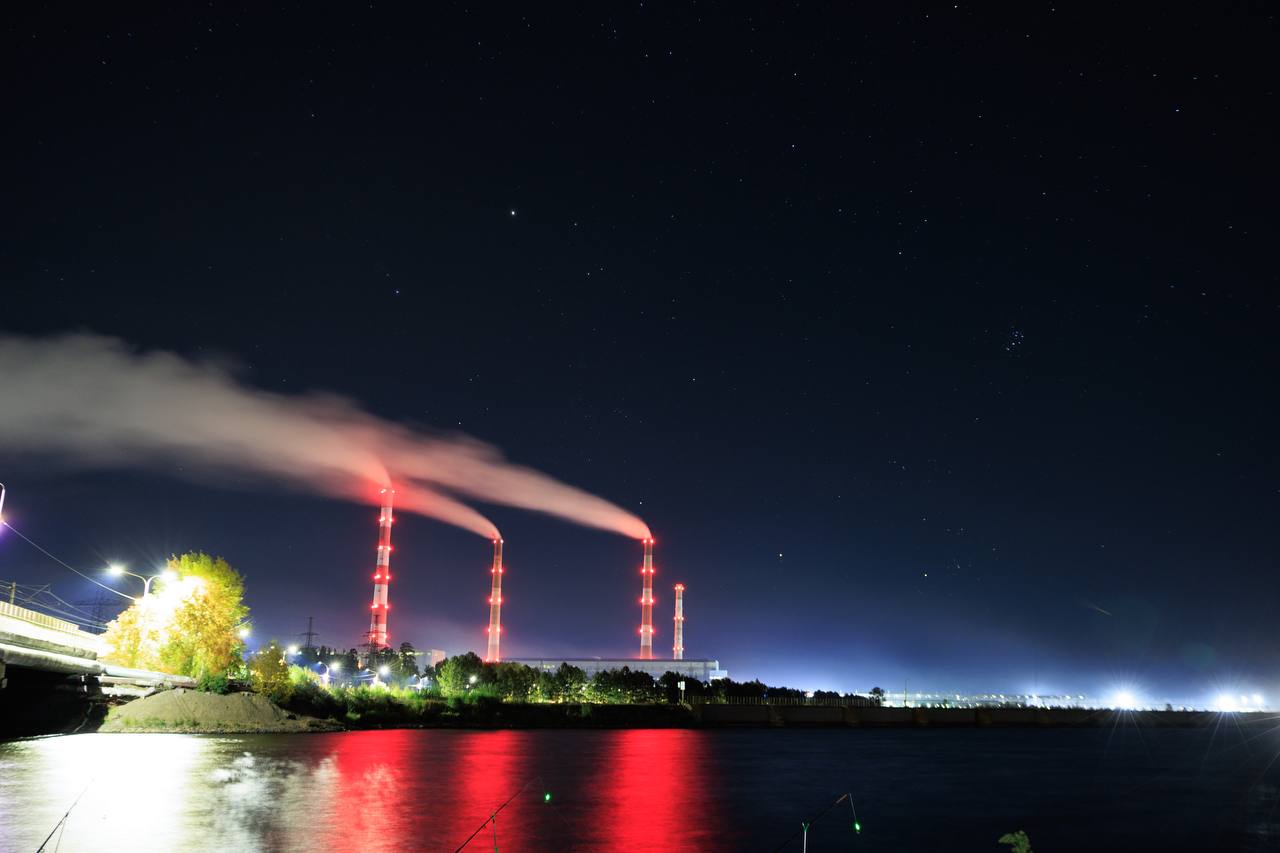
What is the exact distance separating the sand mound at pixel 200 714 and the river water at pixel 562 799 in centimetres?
503

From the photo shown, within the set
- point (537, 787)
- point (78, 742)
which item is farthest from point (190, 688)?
point (537, 787)

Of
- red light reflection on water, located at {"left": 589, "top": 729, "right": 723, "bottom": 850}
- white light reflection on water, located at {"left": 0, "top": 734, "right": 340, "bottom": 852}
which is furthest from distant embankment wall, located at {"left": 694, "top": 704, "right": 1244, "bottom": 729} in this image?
white light reflection on water, located at {"left": 0, "top": 734, "right": 340, "bottom": 852}

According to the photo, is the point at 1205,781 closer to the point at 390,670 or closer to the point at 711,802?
the point at 711,802

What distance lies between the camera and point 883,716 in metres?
166

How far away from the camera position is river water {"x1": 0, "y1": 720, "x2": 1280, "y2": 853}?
2502 cm

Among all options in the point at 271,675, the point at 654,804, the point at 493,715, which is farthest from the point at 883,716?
the point at 654,804

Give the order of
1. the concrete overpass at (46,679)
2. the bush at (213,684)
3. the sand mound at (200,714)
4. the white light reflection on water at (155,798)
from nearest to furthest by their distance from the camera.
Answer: the white light reflection on water at (155,798), the concrete overpass at (46,679), the sand mound at (200,714), the bush at (213,684)

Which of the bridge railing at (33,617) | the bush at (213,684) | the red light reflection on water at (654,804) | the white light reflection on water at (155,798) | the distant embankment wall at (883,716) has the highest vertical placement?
the bridge railing at (33,617)

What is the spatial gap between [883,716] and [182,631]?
117338 millimetres

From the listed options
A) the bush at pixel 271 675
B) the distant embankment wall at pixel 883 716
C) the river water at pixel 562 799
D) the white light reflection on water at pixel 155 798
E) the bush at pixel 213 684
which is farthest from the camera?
the distant embankment wall at pixel 883 716

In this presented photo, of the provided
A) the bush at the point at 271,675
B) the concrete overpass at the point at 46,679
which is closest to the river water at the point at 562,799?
the concrete overpass at the point at 46,679

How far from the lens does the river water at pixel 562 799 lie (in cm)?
2502

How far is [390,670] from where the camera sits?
572 feet

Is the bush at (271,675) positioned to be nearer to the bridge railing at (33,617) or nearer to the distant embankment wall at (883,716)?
the bridge railing at (33,617)
